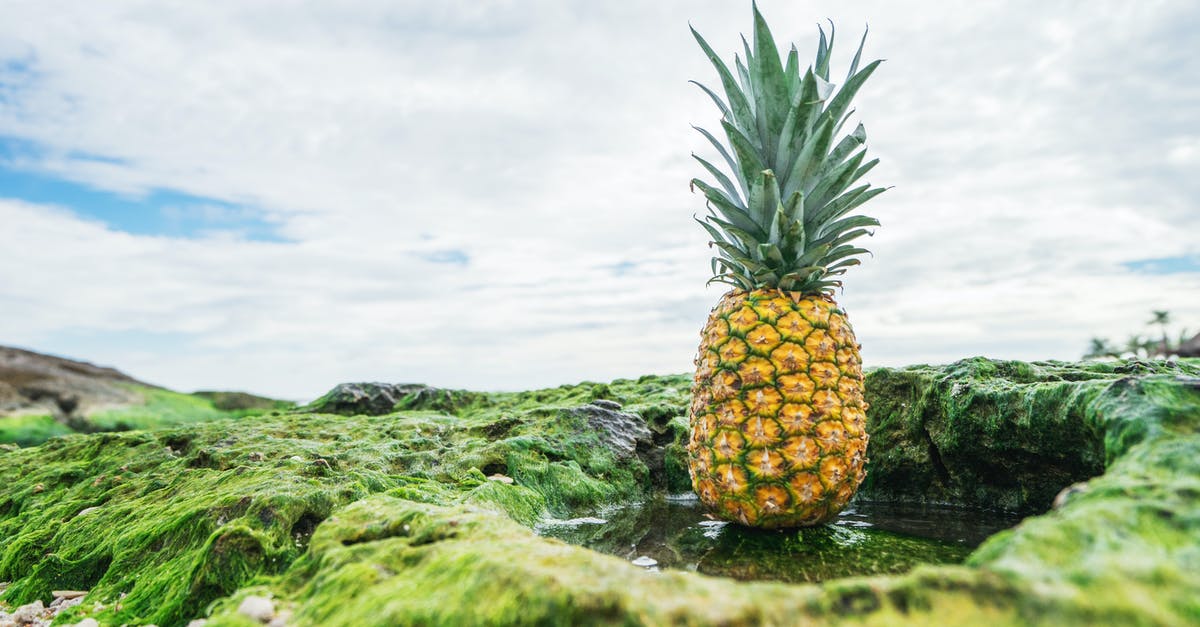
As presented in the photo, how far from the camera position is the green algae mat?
2105 mm

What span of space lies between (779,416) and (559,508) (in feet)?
6.82

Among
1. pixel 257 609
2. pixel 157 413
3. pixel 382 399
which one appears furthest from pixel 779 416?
pixel 157 413

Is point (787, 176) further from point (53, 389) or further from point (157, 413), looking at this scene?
point (53, 389)

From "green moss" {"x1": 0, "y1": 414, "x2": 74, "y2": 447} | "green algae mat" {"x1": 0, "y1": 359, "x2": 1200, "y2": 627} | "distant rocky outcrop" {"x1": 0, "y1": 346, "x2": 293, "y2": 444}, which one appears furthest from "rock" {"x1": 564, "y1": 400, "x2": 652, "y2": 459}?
"green moss" {"x1": 0, "y1": 414, "x2": 74, "y2": 447}

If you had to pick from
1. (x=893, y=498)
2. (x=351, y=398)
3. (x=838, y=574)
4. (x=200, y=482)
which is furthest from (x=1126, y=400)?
(x=351, y=398)

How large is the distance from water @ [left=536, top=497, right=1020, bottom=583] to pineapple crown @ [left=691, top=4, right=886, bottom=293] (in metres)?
1.90

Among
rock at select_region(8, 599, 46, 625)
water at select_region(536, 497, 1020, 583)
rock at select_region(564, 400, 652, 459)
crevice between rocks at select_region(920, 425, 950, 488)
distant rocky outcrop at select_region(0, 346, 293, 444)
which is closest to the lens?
water at select_region(536, 497, 1020, 583)

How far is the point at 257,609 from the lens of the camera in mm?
2975

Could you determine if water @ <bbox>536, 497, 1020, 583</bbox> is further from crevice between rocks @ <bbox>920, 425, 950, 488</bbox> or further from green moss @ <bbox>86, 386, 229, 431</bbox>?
green moss @ <bbox>86, 386, 229, 431</bbox>

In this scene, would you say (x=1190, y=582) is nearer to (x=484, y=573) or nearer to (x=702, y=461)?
(x=484, y=573)

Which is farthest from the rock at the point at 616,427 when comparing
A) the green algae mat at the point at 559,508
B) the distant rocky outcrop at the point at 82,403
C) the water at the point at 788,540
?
the distant rocky outcrop at the point at 82,403

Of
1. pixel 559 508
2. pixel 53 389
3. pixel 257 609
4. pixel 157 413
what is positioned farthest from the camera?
pixel 53 389

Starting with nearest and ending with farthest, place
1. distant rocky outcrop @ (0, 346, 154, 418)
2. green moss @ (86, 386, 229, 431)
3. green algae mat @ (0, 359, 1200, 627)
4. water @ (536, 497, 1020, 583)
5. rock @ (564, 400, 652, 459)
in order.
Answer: green algae mat @ (0, 359, 1200, 627) < water @ (536, 497, 1020, 583) < rock @ (564, 400, 652, 459) < green moss @ (86, 386, 229, 431) < distant rocky outcrop @ (0, 346, 154, 418)

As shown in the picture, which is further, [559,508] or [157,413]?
[157,413]
